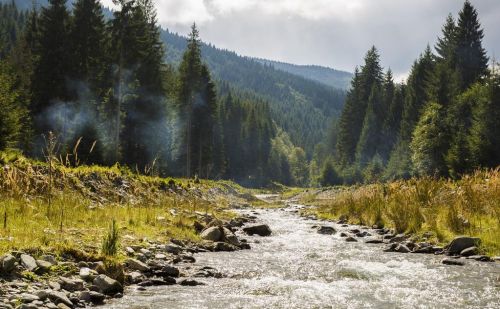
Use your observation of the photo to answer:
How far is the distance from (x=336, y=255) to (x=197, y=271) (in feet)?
15.1

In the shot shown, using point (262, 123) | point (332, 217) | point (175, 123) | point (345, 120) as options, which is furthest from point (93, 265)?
point (262, 123)

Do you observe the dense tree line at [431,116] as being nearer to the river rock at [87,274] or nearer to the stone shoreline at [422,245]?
the stone shoreline at [422,245]

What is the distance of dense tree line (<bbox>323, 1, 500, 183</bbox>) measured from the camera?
4056 cm

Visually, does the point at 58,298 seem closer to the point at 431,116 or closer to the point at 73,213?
the point at 73,213

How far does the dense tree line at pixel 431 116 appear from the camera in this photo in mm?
40562

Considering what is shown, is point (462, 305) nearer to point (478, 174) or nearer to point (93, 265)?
point (93, 265)

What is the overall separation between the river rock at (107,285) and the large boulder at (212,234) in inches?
256

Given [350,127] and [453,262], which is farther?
[350,127]

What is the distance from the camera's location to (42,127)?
40.4 metres

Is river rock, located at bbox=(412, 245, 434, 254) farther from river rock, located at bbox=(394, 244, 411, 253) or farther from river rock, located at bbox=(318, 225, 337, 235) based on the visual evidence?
river rock, located at bbox=(318, 225, 337, 235)

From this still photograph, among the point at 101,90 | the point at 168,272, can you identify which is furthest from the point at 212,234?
the point at 101,90

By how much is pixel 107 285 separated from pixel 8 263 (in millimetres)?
1557

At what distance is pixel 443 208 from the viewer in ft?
49.6

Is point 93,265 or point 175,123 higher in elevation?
point 175,123
